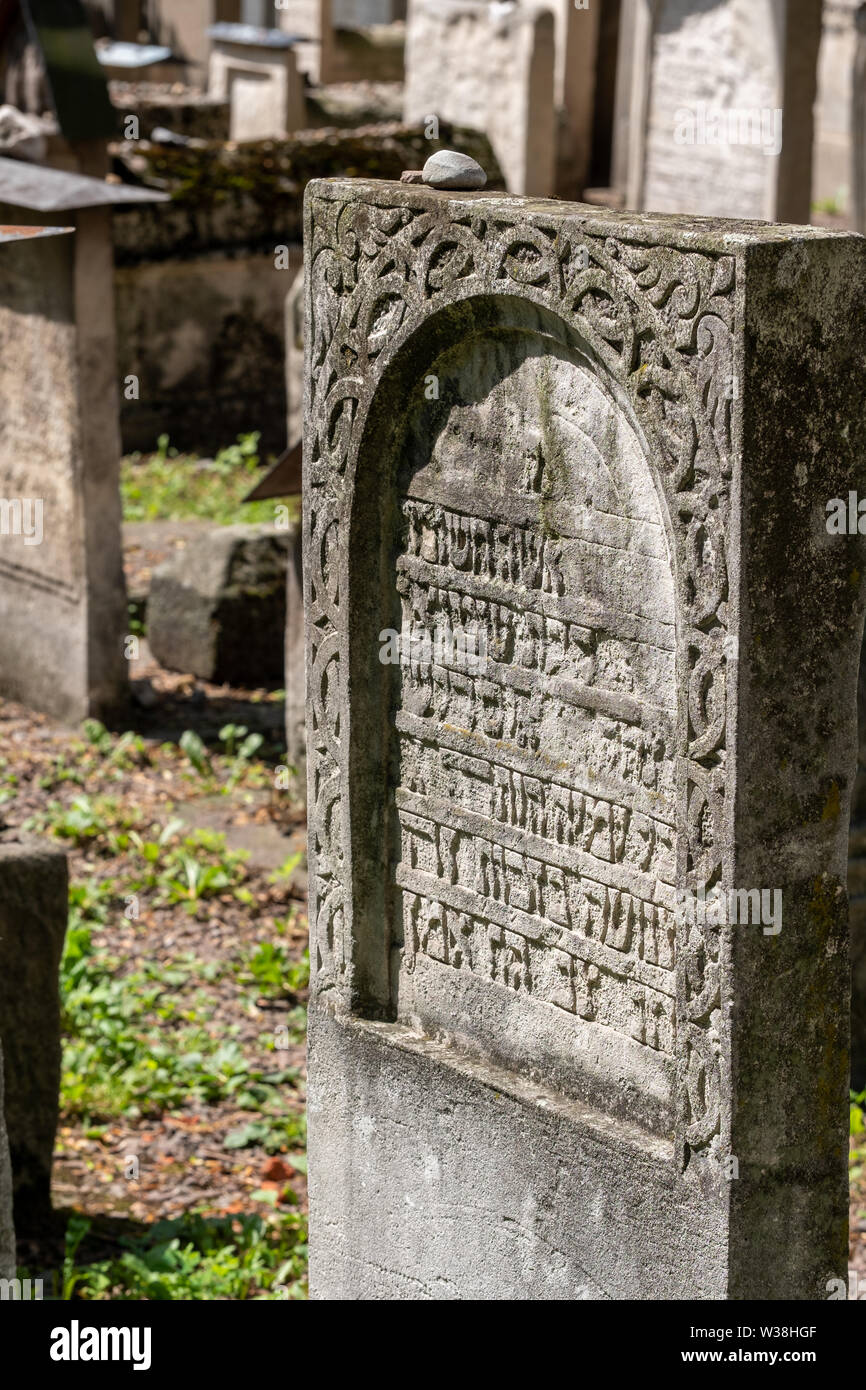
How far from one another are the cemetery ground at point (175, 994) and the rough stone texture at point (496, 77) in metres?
6.59

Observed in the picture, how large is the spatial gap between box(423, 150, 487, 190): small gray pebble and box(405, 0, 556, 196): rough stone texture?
9.97m

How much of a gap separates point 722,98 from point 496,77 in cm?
174

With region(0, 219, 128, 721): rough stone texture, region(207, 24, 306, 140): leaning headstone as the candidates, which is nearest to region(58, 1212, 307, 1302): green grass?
region(0, 219, 128, 721): rough stone texture

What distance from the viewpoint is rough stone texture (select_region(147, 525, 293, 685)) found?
27.5ft

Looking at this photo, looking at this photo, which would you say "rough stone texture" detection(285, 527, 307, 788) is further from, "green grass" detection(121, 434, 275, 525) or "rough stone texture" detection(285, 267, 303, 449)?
"green grass" detection(121, 434, 275, 525)

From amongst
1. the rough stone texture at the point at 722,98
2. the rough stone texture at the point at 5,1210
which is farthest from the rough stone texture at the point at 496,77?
the rough stone texture at the point at 5,1210

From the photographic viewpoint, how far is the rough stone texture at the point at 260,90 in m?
15.0

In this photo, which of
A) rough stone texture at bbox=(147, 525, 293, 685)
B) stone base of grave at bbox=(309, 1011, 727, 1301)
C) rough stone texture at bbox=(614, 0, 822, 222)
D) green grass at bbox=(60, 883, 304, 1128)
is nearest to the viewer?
stone base of grave at bbox=(309, 1011, 727, 1301)

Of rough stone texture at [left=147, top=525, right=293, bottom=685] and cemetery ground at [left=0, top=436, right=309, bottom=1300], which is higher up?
rough stone texture at [left=147, top=525, right=293, bottom=685]

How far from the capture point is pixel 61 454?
7.91m

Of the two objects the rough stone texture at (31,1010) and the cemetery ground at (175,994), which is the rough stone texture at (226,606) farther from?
the rough stone texture at (31,1010)

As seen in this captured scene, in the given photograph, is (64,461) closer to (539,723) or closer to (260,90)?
(539,723)

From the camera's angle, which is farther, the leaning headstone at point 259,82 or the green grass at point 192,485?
the leaning headstone at point 259,82

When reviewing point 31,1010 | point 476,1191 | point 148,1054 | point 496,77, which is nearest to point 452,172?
point 476,1191
